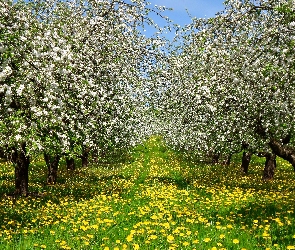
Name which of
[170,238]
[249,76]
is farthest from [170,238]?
[249,76]

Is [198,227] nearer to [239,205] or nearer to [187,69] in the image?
[239,205]

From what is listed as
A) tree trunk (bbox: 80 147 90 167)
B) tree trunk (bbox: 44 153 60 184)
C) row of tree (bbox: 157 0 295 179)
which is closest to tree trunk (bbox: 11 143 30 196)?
tree trunk (bbox: 44 153 60 184)

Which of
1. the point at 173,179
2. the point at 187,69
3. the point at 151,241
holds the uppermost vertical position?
the point at 187,69

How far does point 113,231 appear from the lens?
9000mm

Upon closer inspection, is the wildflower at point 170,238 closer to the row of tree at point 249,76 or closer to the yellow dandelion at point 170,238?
the yellow dandelion at point 170,238

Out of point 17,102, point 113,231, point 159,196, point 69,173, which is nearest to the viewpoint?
point 113,231

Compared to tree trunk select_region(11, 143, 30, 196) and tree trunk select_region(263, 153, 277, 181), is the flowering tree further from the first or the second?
tree trunk select_region(263, 153, 277, 181)

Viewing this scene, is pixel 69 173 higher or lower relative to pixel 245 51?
lower

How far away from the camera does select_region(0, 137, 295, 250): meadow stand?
26.3 feet

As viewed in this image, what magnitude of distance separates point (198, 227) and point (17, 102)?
5780mm

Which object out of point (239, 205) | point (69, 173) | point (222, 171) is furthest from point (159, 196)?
point (222, 171)

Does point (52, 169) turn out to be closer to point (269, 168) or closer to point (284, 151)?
point (284, 151)

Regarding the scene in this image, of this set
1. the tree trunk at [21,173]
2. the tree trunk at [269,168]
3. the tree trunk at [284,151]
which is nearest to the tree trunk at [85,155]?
the tree trunk at [21,173]

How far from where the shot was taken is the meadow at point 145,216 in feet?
26.3
